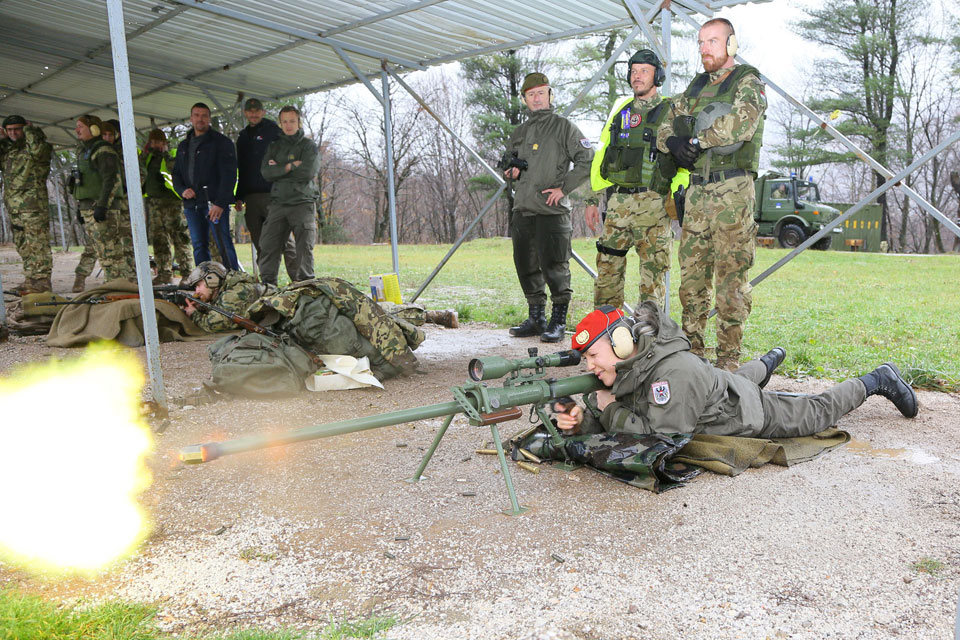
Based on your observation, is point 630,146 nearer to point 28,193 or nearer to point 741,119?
point 741,119

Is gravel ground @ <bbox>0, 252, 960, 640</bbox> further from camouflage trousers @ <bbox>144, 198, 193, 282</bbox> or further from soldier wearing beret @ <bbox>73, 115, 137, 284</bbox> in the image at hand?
camouflage trousers @ <bbox>144, 198, 193, 282</bbox>

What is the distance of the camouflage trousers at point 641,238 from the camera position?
5.31m

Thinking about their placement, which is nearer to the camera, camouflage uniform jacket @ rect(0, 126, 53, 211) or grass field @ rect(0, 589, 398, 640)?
grass field @ rect(0, 589, 398, 640)

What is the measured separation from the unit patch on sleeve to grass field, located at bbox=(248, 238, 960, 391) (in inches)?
107

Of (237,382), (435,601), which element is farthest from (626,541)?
(237,382)

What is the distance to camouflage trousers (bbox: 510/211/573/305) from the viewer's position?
655 centimetres

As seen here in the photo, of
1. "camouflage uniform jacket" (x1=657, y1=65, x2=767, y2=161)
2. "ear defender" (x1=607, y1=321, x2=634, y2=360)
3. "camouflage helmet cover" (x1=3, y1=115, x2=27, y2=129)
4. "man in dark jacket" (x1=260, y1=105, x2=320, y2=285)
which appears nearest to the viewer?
"ear defender" (x1=607, y1=321, x2=634, y2=360)

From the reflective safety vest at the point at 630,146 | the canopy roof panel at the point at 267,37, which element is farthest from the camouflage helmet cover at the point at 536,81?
the reflective safety vest at the point at 630,146

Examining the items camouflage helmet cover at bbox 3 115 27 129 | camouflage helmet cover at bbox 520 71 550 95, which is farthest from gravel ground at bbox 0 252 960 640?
camouflage helmet cover at bbox 3 115 27 129

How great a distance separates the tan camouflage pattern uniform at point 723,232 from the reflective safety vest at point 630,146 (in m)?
0.28

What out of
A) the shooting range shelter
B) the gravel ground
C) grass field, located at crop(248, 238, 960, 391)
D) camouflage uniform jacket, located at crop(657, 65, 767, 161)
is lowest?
the gravel ground

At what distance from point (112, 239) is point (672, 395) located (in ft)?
25.5

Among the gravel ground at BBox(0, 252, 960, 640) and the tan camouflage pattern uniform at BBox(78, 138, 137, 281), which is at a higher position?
the tan camouflage pattern uniform at BBox(78, 138, 137, 281)

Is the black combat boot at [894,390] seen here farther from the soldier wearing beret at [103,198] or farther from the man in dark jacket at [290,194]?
the soldier wearing beret at [103,198]
